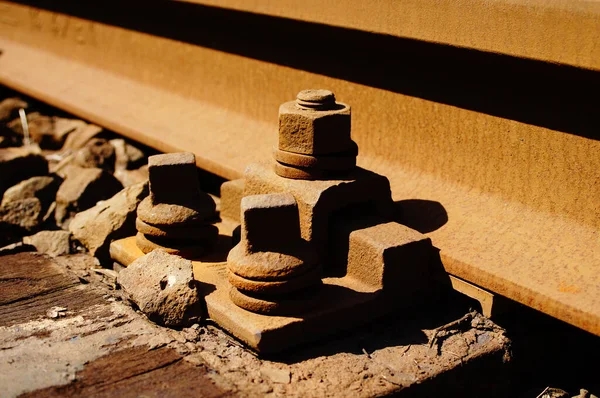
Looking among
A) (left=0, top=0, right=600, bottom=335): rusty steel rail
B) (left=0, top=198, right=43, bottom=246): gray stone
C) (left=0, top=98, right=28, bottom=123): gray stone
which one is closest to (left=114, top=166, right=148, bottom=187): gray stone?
(left=0, top=0, right=600, bottom=335): rusty steel rail

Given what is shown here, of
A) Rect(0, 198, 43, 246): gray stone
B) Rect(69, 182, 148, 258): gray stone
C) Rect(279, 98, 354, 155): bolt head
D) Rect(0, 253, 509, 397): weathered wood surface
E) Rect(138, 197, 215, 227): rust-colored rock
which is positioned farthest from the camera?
Rect(0, 198, 43, 246): gray stone

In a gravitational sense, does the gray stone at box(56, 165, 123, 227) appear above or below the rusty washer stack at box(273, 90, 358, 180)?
below

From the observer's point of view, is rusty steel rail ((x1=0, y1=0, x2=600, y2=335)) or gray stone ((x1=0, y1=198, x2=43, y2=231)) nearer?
rusty steel rail ((x1=0, y1=0, x2=600, y2=335))

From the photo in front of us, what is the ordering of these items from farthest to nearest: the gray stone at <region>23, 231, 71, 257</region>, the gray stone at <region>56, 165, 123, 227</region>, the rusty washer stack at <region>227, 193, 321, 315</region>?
the gray stone at <region>56, 165, 123, 227</region> → the gray stone at <region>23, 231, 71, 257</region> → the rusty washer stack at <region>227, 193, 321, 315</region>

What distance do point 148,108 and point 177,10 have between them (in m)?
0.65

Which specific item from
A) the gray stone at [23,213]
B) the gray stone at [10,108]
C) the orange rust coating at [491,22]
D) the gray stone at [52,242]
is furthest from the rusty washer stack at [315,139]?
the gray stone at [10,108]

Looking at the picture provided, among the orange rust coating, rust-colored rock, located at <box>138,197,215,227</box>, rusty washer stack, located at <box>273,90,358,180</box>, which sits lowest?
rust-colored rock, located at <box>138,197,215,227</box>

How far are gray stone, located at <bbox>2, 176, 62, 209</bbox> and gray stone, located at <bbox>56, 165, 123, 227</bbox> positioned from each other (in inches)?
5.3

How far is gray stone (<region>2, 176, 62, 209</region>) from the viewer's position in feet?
15.0

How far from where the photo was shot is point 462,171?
3572mm

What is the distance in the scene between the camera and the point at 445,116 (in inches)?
142

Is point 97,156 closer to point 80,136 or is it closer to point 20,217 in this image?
point 80,136

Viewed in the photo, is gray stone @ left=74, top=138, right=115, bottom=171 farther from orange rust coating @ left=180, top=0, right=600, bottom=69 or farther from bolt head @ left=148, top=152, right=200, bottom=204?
orange rust coating @ left=180, top=0, right=600, bottom=69

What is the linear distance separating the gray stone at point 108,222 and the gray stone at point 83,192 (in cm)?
40
